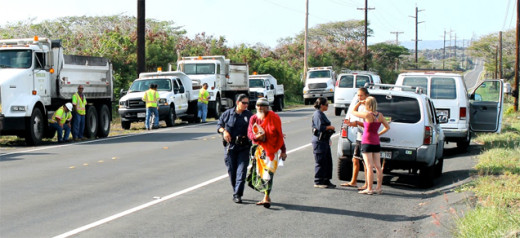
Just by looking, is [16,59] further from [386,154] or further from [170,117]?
[386,154]

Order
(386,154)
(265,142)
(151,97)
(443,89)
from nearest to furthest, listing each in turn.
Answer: (265,142) → (386,154) → (443,89) → (151,97)

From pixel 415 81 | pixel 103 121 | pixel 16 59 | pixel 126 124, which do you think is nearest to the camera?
pixel 415 81

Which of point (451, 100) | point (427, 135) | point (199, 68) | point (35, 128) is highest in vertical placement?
point (199, 68)

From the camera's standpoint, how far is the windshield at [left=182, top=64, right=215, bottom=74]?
3256 centimetres

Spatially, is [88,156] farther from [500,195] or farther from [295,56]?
[295,56]

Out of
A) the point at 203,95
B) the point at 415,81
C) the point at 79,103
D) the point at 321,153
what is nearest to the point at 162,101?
the point at 203,95

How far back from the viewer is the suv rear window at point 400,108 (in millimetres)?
12336

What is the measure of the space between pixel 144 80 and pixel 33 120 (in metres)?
8.75

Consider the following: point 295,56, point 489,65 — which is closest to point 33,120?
point 295,56

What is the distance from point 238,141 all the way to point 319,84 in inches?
1438

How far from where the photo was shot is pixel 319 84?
4622cm

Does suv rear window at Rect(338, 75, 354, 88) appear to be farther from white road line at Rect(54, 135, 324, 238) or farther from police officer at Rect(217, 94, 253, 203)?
police officer at Rect(217, 94, 253, 203)

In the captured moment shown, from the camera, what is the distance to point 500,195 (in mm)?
9586

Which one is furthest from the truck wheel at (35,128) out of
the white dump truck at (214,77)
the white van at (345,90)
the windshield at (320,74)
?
the windshield at (320,74)
